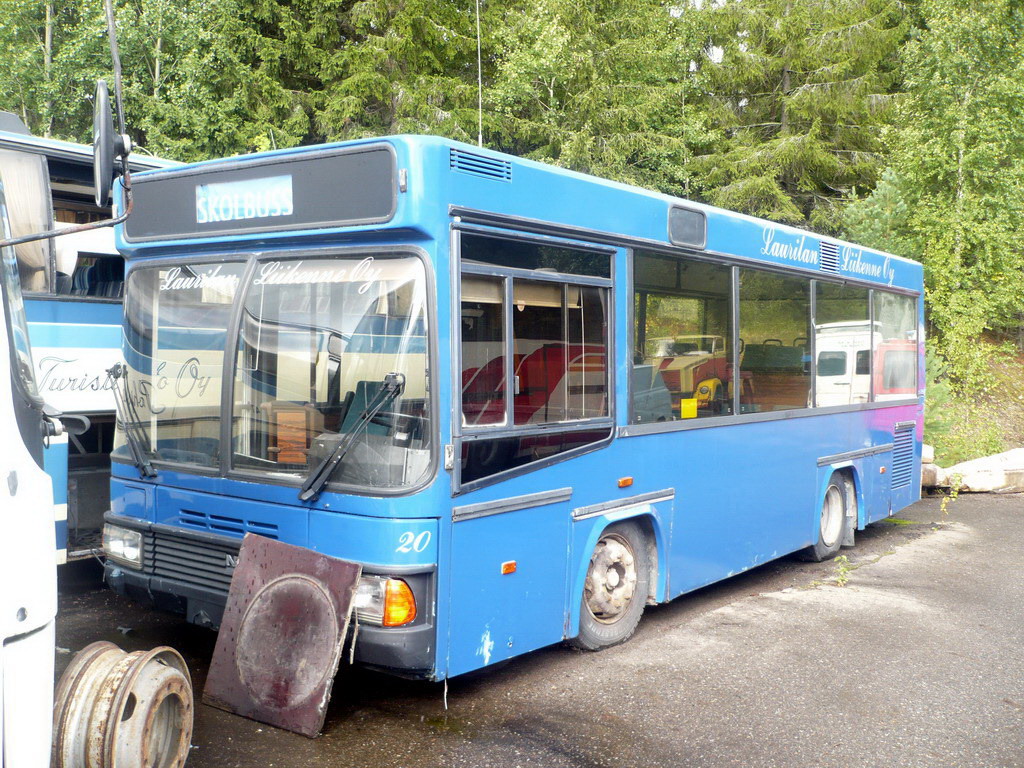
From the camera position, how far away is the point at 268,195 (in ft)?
16.3

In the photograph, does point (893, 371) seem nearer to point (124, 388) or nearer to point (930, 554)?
point (930, 554)

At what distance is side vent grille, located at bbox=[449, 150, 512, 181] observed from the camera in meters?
4.70

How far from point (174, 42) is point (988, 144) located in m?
17.1

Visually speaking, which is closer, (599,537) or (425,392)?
(425,392)

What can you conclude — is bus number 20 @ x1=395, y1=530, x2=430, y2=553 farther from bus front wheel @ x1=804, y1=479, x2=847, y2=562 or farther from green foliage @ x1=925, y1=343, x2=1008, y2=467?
green foliage @ x1=925, y1=343, x2=1008, y2=467

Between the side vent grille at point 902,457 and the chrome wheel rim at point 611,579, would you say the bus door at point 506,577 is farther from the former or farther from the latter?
the side vent grille at point 902,457

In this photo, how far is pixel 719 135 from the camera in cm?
2697

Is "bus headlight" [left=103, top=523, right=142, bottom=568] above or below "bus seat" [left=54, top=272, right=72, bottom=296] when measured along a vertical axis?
below

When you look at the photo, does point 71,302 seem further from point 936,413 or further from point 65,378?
point 936,413

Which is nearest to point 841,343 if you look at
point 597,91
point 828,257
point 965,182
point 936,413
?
point 828,257

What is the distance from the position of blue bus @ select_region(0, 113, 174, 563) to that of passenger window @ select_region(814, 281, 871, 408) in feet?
18.8

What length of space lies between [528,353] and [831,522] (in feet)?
17.4

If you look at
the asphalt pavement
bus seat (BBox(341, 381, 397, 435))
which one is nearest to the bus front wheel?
the asphalt pavement

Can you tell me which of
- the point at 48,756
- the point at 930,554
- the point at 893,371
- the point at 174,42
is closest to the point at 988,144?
the point at 893,371
